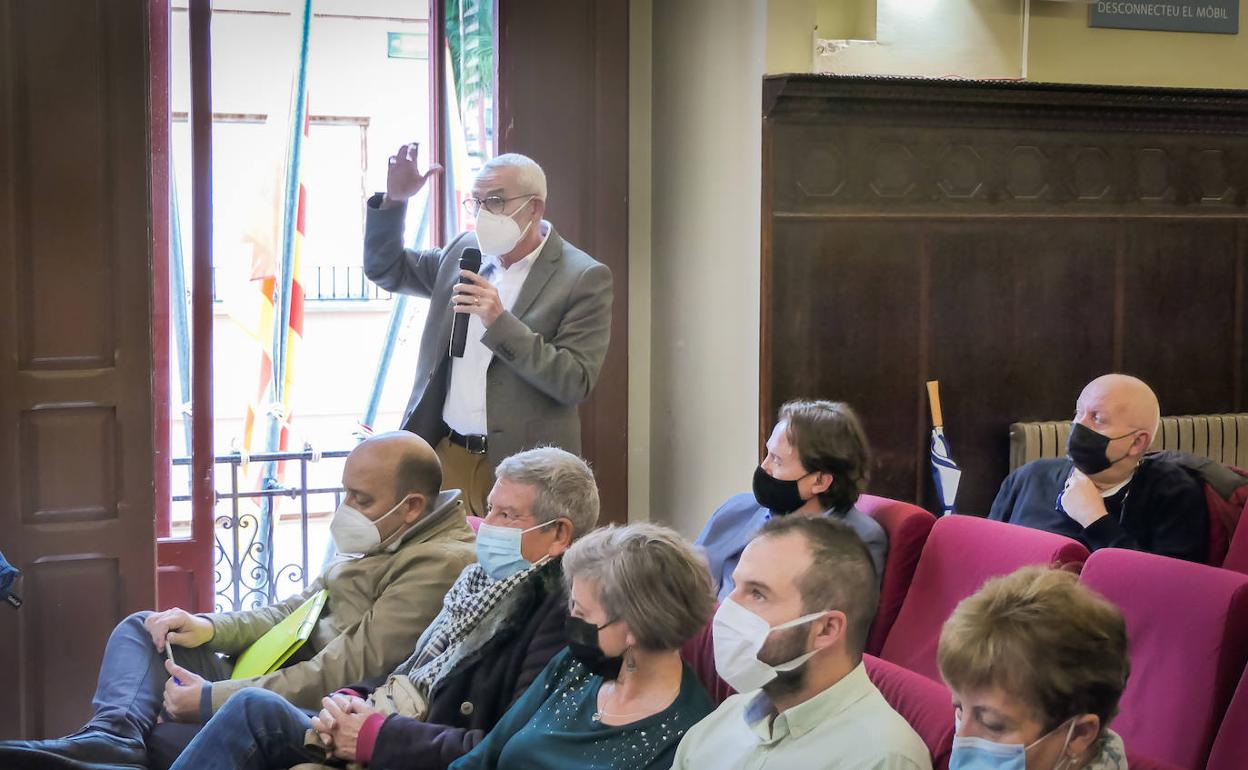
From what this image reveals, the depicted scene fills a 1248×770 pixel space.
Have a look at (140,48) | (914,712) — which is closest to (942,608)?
(914,712)

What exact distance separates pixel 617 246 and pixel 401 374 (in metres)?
0.86

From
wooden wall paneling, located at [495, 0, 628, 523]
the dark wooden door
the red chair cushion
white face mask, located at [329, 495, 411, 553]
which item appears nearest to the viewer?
the red chair cushion

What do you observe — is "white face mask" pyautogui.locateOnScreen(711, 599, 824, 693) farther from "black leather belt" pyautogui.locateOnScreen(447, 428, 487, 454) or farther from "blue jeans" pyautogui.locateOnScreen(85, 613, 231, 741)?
"black leather belt" pyautogui.locateOnScreen(447, 428, 487, 454)

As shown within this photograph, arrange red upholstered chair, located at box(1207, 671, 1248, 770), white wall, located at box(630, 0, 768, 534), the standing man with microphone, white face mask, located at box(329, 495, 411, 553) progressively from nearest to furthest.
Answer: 1. red upholstered chair, located at box(1207, 671, 1248, 770)
2. white face mask, located at box(329, 495, 411, 553)
3. the standing man with microphone
4. white wall, located at box(630, 0, 768, 534)

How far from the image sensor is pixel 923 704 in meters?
1.94

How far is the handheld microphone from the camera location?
142 inches

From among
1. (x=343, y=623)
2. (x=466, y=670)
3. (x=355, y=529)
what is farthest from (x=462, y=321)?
(x=466, y=670)

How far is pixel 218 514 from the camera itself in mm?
4496

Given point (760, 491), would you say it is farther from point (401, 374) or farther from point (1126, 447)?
point (401, 374)

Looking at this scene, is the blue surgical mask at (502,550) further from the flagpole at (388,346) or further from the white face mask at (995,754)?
the flagpole at (388,346)

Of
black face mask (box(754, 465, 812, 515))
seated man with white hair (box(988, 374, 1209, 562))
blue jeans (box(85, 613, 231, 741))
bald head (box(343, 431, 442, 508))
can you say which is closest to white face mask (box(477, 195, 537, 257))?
bald head (box(343, 431, 442, 508))

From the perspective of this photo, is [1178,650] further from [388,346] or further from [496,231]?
[388,346]

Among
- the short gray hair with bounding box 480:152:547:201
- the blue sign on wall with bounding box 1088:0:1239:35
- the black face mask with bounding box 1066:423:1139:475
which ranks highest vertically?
the blue sign on wall with bounding box 1088:0:1239:35

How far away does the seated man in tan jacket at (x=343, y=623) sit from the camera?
280 centimetres
